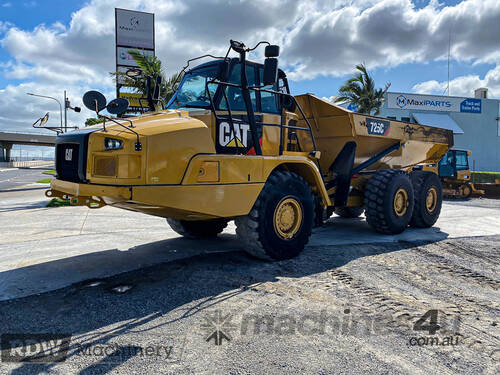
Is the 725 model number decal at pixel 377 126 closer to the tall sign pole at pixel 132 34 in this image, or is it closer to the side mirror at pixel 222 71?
the side mirror at pixel 222 71

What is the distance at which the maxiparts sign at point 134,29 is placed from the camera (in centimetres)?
2141

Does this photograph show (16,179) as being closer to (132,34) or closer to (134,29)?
(132,34)

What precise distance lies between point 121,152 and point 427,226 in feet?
21.8

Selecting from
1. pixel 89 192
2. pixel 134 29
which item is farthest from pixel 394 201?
pixel 134 29

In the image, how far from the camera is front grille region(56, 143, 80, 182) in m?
4.24

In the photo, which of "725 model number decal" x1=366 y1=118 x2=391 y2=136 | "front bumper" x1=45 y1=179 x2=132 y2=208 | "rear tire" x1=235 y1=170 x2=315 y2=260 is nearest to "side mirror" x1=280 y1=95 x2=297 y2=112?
"rear tire" x1=235 y1=170 x2=315 y2=260

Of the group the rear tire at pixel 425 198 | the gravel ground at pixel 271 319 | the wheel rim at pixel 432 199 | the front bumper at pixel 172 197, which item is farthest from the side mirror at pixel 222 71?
the wheel rim at pixel 432 199

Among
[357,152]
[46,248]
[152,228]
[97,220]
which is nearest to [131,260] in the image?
[46,248]

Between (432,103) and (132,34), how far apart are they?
23.9m

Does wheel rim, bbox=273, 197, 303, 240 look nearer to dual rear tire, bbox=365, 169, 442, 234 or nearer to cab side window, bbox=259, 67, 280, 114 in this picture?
cab side window, bbox=259, 67, 280, 114

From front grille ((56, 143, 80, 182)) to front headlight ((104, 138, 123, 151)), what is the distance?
1.33ft

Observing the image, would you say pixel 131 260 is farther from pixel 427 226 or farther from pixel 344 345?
pixel 427 226

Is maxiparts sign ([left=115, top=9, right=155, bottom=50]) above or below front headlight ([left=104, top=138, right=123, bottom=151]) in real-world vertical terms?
above

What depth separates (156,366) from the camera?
2.56 meters
